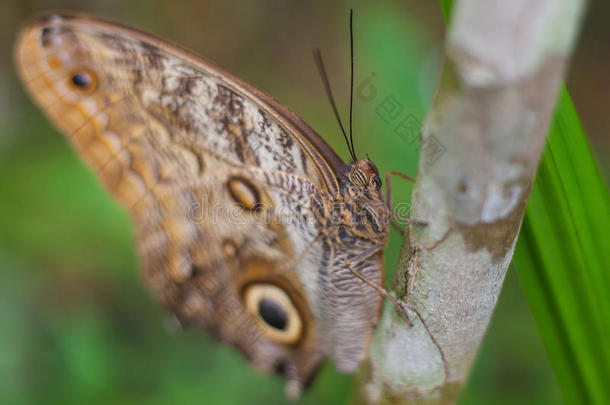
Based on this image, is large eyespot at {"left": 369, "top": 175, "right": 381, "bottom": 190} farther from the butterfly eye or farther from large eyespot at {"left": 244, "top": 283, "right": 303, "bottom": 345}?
the butterfly eye

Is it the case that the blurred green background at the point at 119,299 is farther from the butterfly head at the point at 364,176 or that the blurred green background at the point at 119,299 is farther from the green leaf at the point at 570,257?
the green leaf at the point at 570,257

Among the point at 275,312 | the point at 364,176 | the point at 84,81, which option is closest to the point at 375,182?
the point at 364,176

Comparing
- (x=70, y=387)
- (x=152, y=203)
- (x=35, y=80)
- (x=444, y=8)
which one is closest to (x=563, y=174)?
(x=444, y=8)

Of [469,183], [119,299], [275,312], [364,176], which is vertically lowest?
[469,183]

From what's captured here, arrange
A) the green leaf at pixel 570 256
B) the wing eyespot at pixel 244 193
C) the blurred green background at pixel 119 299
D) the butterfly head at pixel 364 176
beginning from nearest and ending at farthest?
the green leaf at pixel 570 256 → the butterfly head at pixel 364 176 → the wing eyespot at pixel 244 193 → the blurred green background at pixel 119 299

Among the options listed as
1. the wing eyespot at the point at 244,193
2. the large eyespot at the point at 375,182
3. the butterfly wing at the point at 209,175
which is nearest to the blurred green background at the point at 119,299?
the butterfly wing at the point at 209,175

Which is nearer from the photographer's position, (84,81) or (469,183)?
→ (469,183)

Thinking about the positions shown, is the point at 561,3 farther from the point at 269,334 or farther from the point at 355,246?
the point at 269,334

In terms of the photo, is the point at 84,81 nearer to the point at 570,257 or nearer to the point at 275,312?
the point at 275,312
